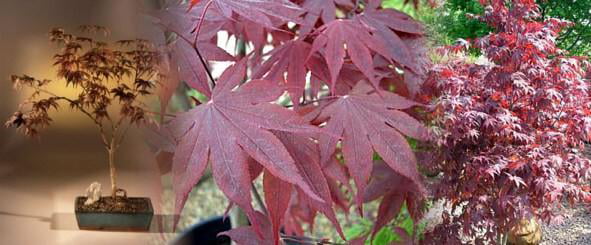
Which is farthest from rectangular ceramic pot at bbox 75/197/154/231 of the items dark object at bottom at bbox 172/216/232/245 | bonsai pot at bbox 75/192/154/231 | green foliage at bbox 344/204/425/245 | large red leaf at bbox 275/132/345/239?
dark object at bottom at bbox 172/216/232/245

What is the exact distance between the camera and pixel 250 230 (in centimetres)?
57

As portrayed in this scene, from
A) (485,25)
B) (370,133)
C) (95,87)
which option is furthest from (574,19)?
(95,87)

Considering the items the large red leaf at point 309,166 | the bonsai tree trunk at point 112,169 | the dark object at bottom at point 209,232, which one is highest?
the bonsai tree trunk at point 112,169

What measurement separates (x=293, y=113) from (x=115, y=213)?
15cm

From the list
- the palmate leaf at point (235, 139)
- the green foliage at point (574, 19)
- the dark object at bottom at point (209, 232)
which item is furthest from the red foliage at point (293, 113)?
the dark object at bottom at point (209, 232)

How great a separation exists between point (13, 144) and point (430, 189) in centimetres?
32

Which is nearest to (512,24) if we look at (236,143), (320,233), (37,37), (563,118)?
(563,118)

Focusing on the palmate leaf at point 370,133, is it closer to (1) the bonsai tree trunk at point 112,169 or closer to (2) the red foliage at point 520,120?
(2) the red foliage at point 520,120

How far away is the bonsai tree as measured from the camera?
0.96 feet

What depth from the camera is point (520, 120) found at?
0.43m

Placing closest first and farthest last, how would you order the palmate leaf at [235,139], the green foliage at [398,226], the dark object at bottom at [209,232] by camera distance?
the palmate leaf at [235,139] < the green foliage at [398,226] < the dark object at bottom at [209,232]

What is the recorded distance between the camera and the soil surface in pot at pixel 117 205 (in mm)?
308

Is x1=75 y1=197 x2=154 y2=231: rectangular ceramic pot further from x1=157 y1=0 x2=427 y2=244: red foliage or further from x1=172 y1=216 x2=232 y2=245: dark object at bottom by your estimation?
x1=172 y1=216 x2=232 y2=245: dark object at bottom

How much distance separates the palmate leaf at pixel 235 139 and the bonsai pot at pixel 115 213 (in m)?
0.04
